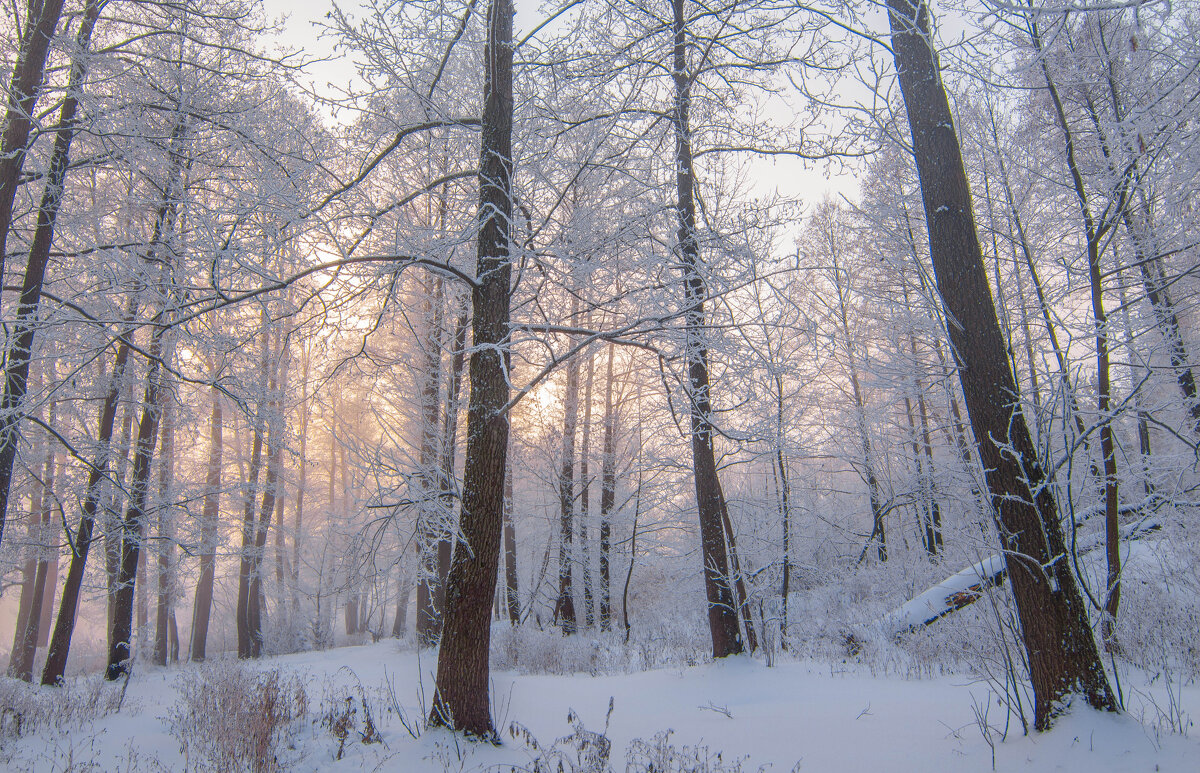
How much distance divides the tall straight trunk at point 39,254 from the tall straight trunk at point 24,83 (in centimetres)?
7

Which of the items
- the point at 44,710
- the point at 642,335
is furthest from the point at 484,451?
the point at 44,710

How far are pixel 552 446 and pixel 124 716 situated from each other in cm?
784

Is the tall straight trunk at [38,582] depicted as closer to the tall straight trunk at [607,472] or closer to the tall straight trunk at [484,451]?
the tall straight trunk at [607,472]

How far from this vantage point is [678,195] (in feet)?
23.5

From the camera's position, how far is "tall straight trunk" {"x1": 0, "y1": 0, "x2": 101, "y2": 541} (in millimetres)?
5203

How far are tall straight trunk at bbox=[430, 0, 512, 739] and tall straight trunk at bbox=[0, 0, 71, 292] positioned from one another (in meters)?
4.38

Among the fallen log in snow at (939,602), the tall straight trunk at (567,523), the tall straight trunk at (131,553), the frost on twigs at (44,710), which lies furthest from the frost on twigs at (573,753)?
the tall straight trunk at (131,553)

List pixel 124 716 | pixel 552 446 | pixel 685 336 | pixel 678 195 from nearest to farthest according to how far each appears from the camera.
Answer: pixel 685 336
pixel 124 716
pixel 678 195
pixel 552 446

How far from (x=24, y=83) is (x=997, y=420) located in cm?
895

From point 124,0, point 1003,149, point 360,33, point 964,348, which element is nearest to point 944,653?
point 964,348

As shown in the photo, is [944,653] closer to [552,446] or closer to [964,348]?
[964,348]

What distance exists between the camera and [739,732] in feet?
14.0

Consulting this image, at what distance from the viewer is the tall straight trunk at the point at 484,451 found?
394cm

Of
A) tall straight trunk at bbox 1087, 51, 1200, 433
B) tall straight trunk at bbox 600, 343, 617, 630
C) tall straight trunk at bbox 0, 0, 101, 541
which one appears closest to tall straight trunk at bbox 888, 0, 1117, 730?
tall straight trunk at bbox 1087, 51, 1200, 433
